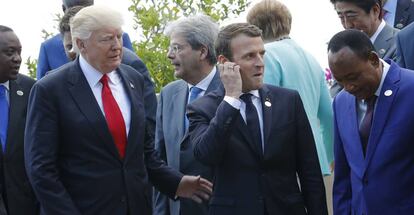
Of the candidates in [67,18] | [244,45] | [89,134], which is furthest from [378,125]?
[67,18]

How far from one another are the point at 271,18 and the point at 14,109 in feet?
6.51

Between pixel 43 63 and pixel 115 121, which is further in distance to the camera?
pixel 43 63

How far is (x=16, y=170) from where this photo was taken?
7.41m

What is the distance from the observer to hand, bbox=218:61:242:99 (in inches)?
243

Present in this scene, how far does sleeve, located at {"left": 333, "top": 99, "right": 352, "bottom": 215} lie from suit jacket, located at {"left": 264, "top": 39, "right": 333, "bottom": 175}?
106 centimetres

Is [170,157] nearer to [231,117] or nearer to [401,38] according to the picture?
[231,117]

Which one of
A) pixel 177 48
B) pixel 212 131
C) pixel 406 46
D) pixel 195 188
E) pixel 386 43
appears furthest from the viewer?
pixel 177 48

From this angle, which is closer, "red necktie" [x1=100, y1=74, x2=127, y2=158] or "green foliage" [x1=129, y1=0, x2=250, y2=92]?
"red necktie" [x1=100, y1=74, x2=127, y2=158]

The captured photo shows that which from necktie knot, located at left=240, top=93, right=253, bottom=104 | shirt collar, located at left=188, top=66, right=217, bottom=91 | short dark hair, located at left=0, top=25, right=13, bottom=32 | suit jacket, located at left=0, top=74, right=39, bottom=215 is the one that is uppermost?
necktie knot, located at left=240, top=93, right=253, bottom=104

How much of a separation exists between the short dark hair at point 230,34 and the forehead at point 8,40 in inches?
72.7

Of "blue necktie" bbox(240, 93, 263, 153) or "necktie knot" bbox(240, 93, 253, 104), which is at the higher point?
"necktie knot" bbox(240, 93, 253, 104)

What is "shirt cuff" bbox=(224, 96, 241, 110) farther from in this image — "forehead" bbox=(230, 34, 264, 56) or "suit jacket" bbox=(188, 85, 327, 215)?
"forehead" bbox=(230, 34, 264, 56)

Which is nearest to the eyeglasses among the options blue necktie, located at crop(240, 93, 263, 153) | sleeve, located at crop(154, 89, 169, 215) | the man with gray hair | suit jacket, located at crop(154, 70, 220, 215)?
the man with gray hair

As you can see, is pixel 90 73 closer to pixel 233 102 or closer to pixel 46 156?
pixel 46 156
